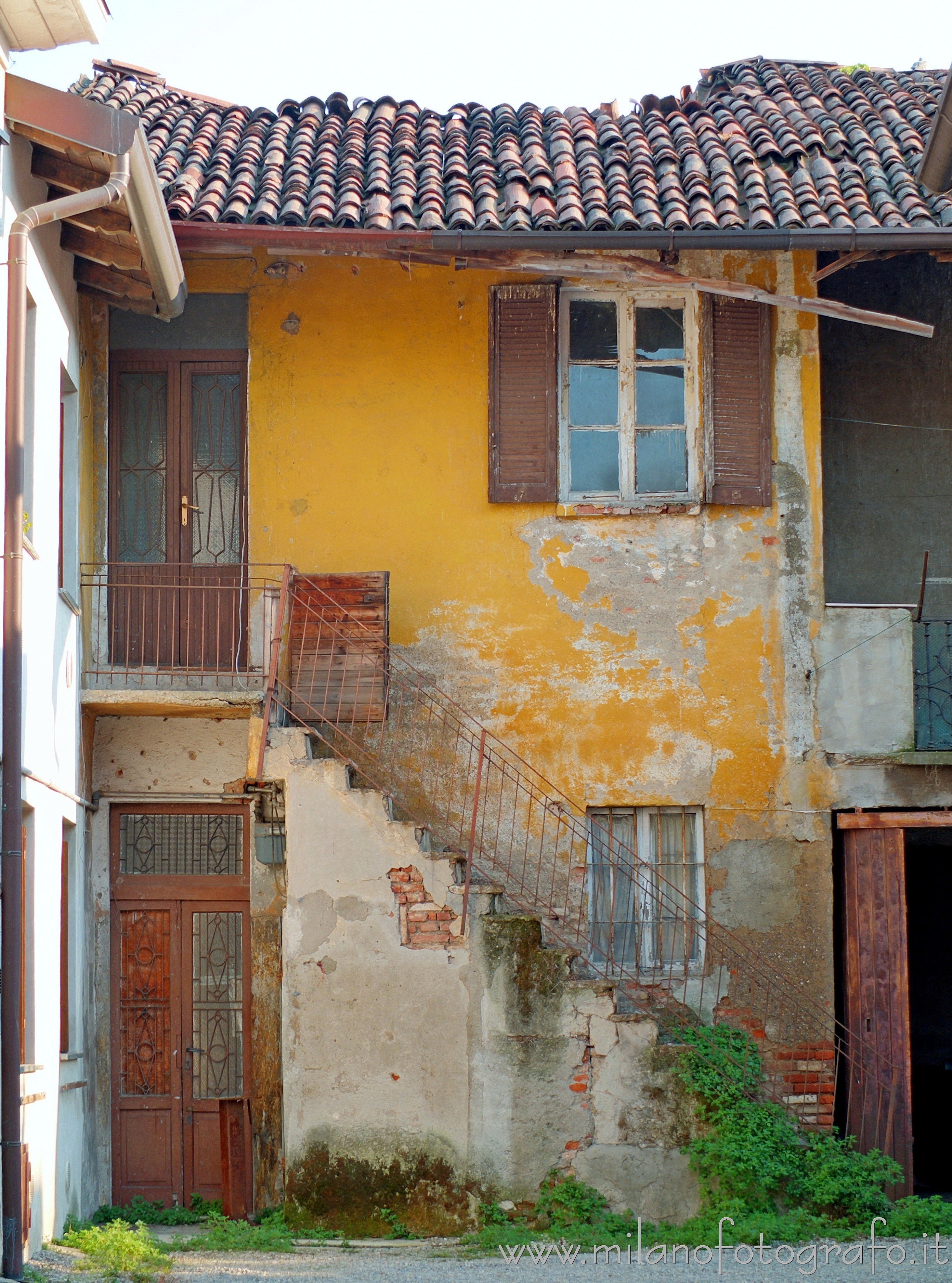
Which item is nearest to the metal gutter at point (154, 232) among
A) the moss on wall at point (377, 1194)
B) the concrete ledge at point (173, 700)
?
the concrete ledge at point (173, 700)

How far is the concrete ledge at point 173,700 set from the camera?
10.2m

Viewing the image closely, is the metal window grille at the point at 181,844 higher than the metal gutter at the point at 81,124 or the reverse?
the reverse

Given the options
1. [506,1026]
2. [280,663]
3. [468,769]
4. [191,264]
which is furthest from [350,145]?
[506,1026]

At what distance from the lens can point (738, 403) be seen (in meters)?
10.9

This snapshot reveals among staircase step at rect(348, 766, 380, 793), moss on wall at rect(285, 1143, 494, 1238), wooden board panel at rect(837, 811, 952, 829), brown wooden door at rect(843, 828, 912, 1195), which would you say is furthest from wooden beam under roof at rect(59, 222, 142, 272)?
brown wooden door at rect(843, 828, 912, 1195)

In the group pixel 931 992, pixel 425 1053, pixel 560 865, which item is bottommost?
pixel 931 992

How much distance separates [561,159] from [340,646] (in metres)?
4.08

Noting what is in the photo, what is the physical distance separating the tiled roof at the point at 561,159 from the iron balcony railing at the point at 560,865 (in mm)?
2759

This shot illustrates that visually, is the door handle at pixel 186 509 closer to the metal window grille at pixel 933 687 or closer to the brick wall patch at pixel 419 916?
the brick wall patch at pixel 419 916

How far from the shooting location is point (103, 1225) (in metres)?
10.0

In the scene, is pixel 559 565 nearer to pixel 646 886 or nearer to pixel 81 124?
pixel 646 886

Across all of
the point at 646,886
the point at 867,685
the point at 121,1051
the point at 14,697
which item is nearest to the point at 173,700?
the point at 14,697

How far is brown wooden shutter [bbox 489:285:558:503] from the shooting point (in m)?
10.9

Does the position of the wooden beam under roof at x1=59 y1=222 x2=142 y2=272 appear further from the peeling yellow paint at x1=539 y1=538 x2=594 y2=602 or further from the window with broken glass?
the window with broken glass
